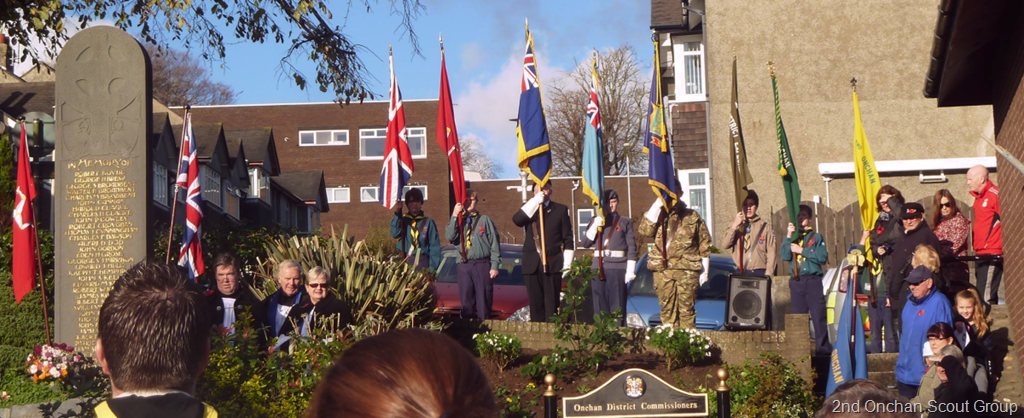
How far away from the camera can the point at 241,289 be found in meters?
10.6

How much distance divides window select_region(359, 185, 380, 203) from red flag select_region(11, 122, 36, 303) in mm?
43351

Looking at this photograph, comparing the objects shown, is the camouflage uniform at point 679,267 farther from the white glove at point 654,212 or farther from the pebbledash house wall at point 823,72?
the pebbledash house wall at point 823,72

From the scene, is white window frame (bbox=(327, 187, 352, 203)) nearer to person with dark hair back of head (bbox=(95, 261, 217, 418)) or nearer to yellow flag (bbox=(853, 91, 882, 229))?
yellow flag (bbox=(853, 91, 882, 229))

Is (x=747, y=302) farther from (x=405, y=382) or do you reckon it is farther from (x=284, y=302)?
(x=405, y=382)

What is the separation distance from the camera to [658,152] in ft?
43.6

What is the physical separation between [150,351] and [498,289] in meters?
12.1

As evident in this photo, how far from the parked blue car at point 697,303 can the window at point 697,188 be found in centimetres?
1269

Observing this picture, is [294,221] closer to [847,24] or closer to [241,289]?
[847,24]

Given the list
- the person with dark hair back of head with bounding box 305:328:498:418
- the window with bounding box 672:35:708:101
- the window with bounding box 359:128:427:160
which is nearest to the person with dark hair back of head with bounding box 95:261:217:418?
the person with dark hair back of head with bounding box 305:328:498:418

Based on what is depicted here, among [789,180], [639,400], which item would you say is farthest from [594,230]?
[639,400]

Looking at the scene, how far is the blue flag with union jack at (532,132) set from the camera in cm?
1349

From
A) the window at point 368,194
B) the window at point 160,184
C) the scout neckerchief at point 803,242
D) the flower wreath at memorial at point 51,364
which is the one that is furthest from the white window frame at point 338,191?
the flower wreath at memorial at point 51,364

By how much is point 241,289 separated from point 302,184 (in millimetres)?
40103

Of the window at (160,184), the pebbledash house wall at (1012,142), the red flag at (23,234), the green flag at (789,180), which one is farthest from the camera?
the window at (160,184)
